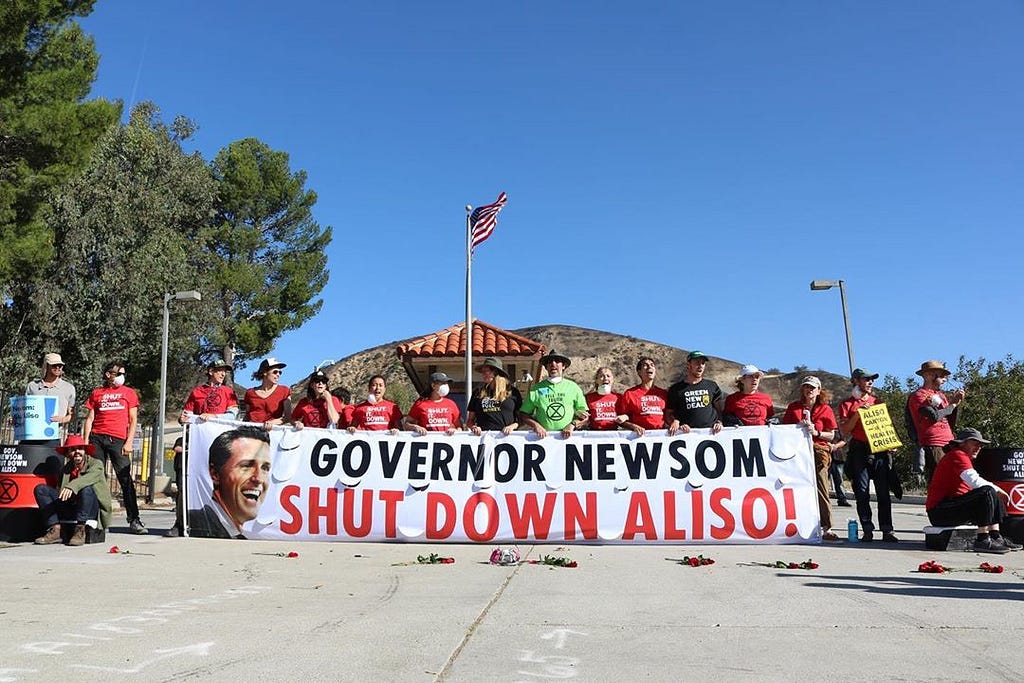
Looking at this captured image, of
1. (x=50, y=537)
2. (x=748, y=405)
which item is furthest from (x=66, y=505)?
(x=748, y=405)

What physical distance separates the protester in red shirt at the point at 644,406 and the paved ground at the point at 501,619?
1.88 metres

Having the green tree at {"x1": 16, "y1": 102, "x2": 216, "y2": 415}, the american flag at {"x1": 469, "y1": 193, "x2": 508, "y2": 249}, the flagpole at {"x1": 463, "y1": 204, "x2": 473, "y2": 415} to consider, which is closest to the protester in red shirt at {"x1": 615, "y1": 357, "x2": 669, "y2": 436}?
the flagpole at {"x1": 463, "y1": 204, "x2": 473, "y2": 415}

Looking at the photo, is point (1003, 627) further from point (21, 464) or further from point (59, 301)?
point (59, 301)

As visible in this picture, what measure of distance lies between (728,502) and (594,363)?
56680 millimetres

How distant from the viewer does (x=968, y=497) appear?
761cm

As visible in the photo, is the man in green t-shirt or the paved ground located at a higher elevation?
the man in green t-shirt

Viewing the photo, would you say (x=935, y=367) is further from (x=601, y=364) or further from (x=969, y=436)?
(x=601, y=364)

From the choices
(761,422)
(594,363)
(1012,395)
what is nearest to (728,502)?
(761,422)

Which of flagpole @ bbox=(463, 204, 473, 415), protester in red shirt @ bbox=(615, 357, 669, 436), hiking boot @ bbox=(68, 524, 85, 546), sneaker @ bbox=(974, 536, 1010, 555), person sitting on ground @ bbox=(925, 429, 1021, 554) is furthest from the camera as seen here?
flagpole @ bbox=(463, 204, 473, 415)

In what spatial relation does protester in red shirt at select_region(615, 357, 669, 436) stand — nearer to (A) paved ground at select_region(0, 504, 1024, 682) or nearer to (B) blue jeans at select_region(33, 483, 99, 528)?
Result: (A) paved ground at select_region(0, 504, 1024, 682)

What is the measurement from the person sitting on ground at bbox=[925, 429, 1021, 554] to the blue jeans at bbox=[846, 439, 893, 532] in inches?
29.5

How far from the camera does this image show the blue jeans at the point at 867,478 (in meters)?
8.60

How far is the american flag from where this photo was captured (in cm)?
1983

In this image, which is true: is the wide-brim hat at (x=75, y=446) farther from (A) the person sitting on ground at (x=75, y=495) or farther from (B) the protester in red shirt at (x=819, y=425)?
(B) the protester in red shirt at (x=819, y=425)
